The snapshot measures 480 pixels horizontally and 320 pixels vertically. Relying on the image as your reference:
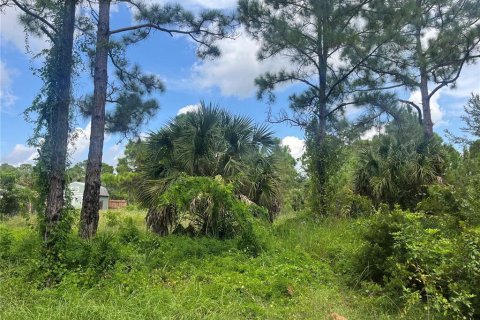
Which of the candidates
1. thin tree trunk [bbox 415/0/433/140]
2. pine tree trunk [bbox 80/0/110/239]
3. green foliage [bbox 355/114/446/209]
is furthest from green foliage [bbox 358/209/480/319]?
thin tree trunk [bbox 415/0/433/140]

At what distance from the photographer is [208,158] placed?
8.80 m

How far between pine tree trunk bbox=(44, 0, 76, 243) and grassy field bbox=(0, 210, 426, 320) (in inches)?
24.0

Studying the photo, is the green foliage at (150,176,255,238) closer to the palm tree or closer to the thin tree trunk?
the palm tree

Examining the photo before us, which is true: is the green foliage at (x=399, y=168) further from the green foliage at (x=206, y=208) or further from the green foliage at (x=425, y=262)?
the green foliage at (x=425, y=262)

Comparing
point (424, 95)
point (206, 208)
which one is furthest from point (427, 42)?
point (206, 208)

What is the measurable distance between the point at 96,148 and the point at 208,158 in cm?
241

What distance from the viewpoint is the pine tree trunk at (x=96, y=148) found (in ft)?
24.8

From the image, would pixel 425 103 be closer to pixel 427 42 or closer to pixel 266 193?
pixel 427 42

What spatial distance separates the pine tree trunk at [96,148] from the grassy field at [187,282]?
43.2 inches

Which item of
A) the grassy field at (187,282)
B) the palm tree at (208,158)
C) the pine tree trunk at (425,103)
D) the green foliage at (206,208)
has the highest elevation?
the pine tree trunk at (425,103)

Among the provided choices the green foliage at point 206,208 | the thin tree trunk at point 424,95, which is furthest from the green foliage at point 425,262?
the thin tree trunk at point 424,95

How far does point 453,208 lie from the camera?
5.29 meters

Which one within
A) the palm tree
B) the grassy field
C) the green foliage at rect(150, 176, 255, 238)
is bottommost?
the grassy field

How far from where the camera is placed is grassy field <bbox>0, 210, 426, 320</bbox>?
3.91m
